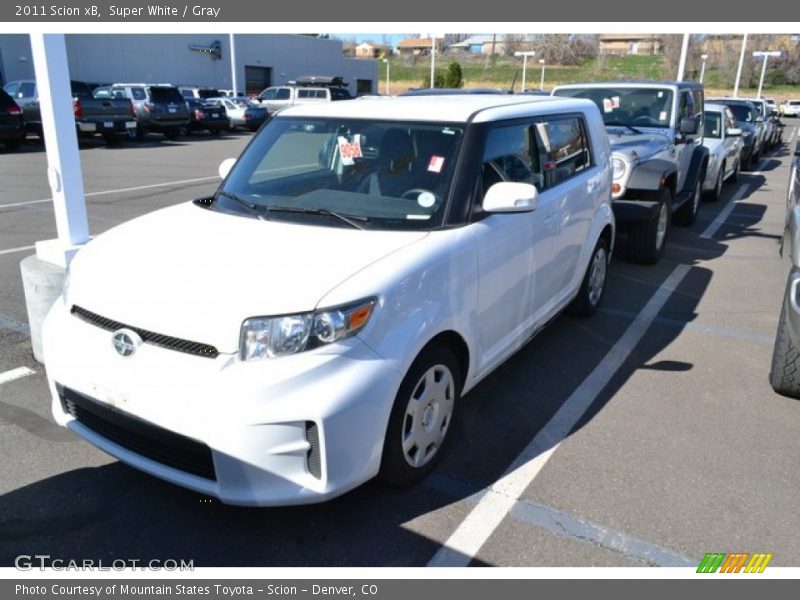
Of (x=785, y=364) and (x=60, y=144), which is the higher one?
(x=60, y=144)

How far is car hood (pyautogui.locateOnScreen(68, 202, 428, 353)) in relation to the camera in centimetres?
259

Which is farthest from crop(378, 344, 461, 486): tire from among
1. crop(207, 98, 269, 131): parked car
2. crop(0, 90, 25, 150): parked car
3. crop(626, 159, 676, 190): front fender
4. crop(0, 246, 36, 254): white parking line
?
crop(207, 98, 269, 131): parked car

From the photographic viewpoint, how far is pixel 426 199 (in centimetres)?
337

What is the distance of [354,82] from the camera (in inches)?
2285

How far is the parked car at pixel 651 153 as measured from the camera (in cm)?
710

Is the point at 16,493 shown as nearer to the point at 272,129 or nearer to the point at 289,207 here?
the point at 289,207

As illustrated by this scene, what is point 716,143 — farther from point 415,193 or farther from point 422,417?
point 422,417

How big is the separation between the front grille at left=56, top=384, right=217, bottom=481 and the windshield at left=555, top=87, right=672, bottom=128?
7.47 metres

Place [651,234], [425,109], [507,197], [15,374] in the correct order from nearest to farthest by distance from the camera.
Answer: [507,197] → [425,109] → [15,374] → [651,234]

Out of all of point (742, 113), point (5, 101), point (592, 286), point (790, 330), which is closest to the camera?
point (790, 330)

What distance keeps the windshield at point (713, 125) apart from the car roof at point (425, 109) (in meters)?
8.60

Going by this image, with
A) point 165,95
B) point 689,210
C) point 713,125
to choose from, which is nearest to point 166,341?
point 689,210

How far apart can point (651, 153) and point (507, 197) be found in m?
5.08

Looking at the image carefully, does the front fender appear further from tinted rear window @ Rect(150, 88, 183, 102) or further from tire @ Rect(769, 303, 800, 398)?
tinted rear window @ Rect(150, 88, 183, 102)
